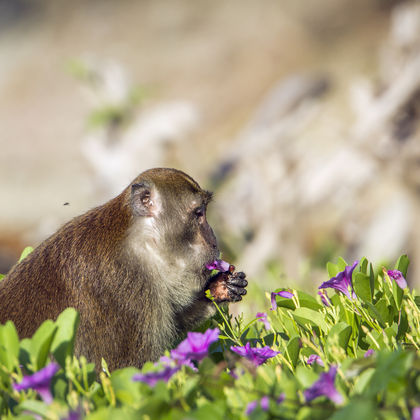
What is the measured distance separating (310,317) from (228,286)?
2.04ft

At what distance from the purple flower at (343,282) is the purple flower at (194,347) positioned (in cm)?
62

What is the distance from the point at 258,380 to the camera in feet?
6.27

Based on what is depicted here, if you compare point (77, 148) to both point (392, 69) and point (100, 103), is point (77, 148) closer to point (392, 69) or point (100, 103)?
point (100, 103)

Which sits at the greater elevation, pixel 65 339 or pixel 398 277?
pixel 65 339

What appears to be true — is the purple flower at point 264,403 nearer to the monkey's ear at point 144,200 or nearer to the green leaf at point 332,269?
the green leaf at point 332,269

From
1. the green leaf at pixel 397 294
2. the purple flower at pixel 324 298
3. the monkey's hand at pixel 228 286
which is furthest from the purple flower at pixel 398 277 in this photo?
the monkey's hand at pixel 228 286

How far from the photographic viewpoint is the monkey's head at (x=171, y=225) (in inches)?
121

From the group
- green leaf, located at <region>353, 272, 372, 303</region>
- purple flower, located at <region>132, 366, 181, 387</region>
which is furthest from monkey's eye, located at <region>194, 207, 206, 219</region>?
purple flower, located at <region>132, 366, 181, 387</region>

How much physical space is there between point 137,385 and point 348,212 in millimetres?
8126

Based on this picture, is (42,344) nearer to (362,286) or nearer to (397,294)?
(362,286)

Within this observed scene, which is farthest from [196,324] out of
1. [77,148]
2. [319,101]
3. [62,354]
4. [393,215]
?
[77,148]

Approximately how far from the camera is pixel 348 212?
9.67 metres

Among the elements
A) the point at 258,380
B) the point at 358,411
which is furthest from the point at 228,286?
the point at 358,411

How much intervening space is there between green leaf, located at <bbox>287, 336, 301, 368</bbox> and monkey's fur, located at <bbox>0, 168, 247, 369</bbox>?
0.69 meters
